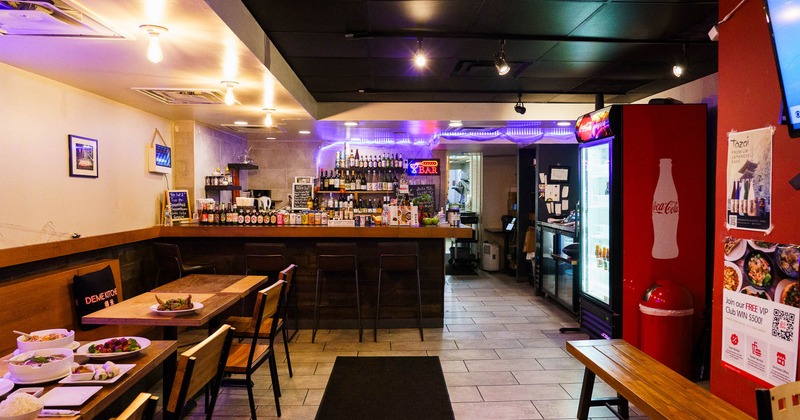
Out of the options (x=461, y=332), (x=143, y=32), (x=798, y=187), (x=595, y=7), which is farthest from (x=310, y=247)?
(x=798, y=187)

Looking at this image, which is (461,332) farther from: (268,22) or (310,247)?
(268,22)

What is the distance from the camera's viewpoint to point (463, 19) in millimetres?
3523

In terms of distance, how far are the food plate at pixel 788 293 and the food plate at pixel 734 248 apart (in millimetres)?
278

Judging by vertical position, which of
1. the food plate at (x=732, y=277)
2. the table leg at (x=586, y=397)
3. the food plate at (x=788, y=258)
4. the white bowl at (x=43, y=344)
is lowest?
the table leg at (x=586, y=397)

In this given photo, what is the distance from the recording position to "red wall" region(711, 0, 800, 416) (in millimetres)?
2143

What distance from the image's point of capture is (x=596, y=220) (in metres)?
4.57

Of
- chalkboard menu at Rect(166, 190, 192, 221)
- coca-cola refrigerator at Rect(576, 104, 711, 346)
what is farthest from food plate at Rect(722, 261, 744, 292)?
chalkboard menu at Rect(166, 190, 192, 221)

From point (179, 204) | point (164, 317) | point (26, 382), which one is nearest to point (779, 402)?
point (26, 382)

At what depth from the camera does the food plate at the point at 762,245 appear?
2.21 metres

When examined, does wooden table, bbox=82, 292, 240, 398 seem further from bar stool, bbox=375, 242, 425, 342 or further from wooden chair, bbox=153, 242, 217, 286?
bar stool, bbox=375, 242, 425, 342

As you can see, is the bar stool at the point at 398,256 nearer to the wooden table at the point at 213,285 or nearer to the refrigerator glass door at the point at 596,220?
the wooden table at the point at 213,285

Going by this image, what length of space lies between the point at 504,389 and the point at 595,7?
10.4 ft

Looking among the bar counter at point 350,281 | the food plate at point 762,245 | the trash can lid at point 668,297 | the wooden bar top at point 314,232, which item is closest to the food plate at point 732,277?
the food plate at point 762,245

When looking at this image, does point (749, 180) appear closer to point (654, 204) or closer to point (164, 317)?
point (654, 204)
